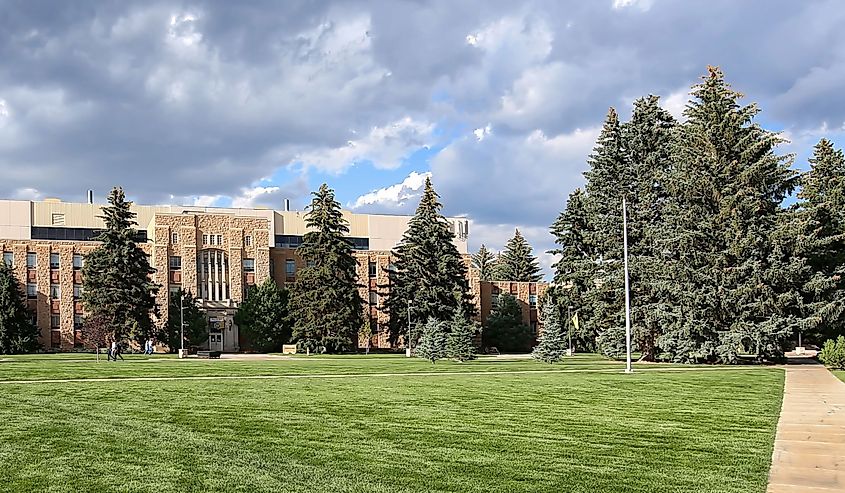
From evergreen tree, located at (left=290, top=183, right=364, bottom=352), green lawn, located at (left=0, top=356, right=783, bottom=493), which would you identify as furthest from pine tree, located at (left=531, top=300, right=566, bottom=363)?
evergreen tree, located at (left=290, top=183, right=364, bottom=352)

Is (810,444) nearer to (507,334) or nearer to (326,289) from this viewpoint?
(326,289)

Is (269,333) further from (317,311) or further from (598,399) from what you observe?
(598,399)

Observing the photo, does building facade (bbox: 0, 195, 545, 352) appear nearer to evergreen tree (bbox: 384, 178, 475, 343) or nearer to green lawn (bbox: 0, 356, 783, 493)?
evergreen tree (bbox: 384, 178, 475, 343)

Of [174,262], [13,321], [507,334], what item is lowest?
[507,334]

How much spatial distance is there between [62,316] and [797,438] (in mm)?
73121

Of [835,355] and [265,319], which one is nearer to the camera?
[835,355]

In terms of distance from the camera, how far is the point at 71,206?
84.4m

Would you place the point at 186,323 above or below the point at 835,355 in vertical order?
above

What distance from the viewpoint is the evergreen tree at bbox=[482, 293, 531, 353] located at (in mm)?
78938

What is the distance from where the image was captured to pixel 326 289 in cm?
6469

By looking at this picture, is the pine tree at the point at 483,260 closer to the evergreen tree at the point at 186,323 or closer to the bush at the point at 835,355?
the evergreen tree at the point at 186,323

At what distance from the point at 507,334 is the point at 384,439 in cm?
6754

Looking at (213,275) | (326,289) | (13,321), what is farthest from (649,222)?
(13,321)

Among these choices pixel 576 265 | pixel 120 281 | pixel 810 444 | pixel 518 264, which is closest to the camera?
pixel 810 444
